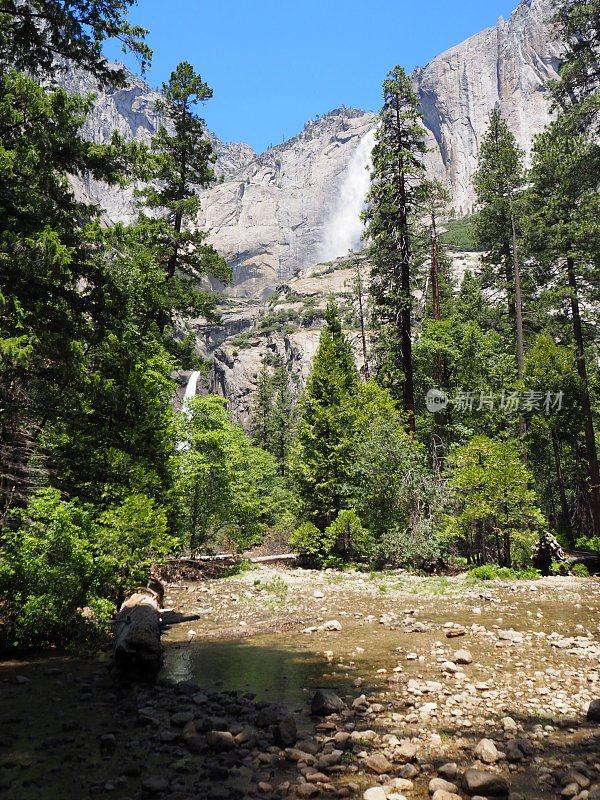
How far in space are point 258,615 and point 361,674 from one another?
219 inches

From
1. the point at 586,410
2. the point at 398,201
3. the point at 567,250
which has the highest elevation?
the point at 398,201

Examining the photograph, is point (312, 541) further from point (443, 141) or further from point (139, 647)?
point (443, 141)

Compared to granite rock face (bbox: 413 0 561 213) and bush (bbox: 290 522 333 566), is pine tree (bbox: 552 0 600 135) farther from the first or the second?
granite rock face (bbox: 413 0 561 213)

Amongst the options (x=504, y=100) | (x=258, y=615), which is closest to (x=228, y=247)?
(x=504, y=100)

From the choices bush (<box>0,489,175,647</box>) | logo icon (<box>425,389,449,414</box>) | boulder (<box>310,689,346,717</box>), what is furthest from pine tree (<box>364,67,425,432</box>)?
boulder (<box>310,689,346,717</box>)

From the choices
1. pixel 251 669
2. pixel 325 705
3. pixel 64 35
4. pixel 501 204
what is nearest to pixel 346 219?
pixel 501 204

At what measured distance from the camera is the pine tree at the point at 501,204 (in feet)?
100.0

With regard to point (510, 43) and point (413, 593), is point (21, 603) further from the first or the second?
point (510, 43)

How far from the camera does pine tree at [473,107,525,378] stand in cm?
3047

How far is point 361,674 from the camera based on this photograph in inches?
318

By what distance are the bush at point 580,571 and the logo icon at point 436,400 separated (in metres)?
10.2

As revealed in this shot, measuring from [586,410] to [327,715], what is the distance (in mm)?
22860

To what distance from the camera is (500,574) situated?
58.7 ft

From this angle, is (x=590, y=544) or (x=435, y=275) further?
(x=435, y=275)
